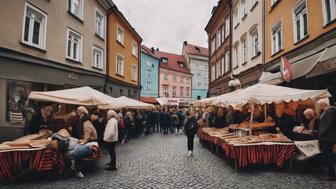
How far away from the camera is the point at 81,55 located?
15.5m

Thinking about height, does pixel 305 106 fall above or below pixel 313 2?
below

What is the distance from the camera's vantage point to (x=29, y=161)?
6.00 meters

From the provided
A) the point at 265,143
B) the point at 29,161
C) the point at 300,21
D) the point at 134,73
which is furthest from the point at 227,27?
the point at 29,161

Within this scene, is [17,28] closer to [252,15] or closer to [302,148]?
[302,148]

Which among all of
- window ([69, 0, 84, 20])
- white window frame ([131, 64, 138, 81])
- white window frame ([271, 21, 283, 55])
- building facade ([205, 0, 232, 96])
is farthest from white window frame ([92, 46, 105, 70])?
white window frame ([271, 21, 283, 55])

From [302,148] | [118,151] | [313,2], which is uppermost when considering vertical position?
[313,2]

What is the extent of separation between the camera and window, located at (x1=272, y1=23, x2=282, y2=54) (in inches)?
531

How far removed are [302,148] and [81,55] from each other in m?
13.3

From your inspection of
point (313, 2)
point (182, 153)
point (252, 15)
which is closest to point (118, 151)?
point (182, 153)

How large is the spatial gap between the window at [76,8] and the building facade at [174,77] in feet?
107

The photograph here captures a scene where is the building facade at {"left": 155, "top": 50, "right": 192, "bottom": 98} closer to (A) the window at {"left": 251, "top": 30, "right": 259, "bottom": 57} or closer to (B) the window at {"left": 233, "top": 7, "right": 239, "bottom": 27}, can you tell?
(B) the window at {"left": 233, "top": 7, "right": 239, "bottom": 27}

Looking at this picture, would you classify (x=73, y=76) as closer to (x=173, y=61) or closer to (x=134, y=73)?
(x=134, y=73)

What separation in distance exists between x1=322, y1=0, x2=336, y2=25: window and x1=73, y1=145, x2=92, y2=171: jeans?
9.28 m

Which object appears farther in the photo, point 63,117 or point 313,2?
point 313,2
